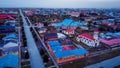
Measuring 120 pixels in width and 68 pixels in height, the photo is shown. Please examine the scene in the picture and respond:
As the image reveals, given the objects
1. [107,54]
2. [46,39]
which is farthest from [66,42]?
[107,54]

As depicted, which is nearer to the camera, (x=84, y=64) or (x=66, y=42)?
(x=84, y=64)

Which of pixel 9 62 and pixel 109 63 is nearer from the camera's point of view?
pixel 9 62

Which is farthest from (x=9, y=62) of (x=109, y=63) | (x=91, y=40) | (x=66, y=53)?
(x=91, y=40)

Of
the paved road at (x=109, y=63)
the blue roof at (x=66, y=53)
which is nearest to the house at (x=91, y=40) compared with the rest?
the paved road at (x=109, y=63)

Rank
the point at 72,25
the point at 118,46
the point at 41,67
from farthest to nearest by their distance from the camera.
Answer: the point at 72,25
the point at 118,46
the point at 41,67

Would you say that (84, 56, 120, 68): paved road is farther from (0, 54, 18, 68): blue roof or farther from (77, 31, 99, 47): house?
(0, 54, 18, 68): blue roof

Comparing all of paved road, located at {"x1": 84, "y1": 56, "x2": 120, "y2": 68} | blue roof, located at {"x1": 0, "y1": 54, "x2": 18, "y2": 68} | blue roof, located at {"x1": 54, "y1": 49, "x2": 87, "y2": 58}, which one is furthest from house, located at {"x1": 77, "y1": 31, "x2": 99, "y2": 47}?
blue roof, located at {"x1": 0, "y1": 54, "x2": 18, "y2": 68}

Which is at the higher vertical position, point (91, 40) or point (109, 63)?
point (91, 40)

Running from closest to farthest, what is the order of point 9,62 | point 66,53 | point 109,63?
point 9,62 < point 109,63 < point 66,53

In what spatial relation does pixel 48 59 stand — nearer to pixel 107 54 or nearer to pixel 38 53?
pixel 38 53

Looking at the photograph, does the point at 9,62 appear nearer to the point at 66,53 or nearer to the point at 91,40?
the point at 66,53

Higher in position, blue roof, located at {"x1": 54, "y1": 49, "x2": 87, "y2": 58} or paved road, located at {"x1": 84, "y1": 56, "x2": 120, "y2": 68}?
blue roof, located at {"x1": 54, "y1": 49, "x2": 87, "y2": 58}
